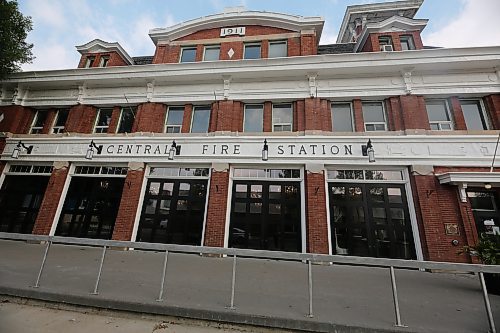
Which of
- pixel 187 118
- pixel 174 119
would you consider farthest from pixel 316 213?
pixel 174 119

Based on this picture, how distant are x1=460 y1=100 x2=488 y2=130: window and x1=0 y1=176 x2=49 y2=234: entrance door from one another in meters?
18.4

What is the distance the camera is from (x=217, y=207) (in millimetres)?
9078

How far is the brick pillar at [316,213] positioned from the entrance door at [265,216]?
49 centimetres

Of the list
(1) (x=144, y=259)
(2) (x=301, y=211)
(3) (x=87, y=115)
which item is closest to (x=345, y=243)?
(2) (x=301, y=211)

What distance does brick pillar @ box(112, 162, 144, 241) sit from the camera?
30.3 feet

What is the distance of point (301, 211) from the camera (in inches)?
350

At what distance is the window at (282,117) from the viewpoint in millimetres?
10148

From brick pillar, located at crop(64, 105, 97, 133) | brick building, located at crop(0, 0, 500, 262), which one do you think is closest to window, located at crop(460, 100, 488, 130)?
brick building, located at crop(0, 0, 500, 262)

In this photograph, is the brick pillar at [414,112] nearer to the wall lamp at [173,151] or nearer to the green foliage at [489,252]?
the green foliage at [489,252]

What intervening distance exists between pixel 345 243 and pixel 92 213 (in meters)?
10.6

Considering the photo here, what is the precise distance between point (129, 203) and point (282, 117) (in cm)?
750

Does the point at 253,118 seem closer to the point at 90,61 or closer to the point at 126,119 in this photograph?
the point at 126,119

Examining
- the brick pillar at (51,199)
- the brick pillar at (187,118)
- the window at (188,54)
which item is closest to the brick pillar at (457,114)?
the brick pillar at (187,118)

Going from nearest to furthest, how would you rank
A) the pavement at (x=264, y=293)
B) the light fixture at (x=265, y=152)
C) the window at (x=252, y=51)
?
the pavement at (x=264, y=293) → the light fixture at (x=265, y=152) → the window at (x=252, y=51)
